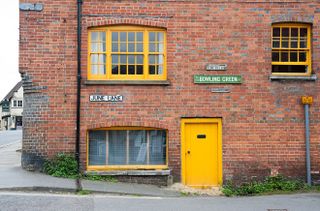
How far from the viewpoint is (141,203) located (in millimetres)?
9664

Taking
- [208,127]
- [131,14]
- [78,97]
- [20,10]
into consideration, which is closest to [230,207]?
[208,127]

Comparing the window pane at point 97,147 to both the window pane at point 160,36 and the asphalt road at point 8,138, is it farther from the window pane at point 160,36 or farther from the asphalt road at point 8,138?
the asphalt road at point 8,138

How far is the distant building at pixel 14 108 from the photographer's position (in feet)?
242

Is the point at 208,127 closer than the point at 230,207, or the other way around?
the point at 230,207

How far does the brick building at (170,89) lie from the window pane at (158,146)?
0.10ft

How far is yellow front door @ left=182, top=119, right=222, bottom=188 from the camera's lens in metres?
12.4

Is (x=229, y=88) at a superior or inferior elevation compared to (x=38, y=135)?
superior

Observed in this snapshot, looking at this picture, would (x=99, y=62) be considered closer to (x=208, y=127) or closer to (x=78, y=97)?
(x=78, y=97)

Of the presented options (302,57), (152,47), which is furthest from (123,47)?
(302,57)

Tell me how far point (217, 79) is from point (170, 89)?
149 cm

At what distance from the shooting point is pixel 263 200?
34.7 feet

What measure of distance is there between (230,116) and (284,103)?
1751mm

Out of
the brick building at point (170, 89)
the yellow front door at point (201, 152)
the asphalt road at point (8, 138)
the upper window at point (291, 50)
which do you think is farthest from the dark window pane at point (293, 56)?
the asphalt road at point (8, 138)

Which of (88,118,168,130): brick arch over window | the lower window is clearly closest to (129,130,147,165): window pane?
the lower window
